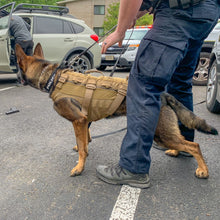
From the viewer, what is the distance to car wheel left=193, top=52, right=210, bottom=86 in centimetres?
687

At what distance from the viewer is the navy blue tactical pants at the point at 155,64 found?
1.94 m

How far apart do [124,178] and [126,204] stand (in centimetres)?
28

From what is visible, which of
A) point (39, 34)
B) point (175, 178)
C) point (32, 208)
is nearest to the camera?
point (32, 208)

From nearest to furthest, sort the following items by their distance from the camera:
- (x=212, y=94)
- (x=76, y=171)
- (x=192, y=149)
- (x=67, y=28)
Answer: (x=192, y=149), (x=76, y=171), (x=212, y=94), (x=67, y=28)

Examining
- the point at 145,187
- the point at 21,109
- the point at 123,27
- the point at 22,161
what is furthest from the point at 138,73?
the point at 21,109

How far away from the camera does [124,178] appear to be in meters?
2.24

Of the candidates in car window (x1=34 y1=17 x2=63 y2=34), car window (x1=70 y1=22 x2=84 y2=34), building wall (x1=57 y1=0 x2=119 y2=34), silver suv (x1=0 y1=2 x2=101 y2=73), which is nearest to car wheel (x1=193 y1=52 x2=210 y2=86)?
silver suv (x1=0 y1=2 x2=101 y2=73)

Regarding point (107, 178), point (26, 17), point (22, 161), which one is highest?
point (26, 17)

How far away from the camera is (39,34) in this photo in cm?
765

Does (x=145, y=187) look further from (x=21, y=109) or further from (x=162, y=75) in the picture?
(x=21, y=109)

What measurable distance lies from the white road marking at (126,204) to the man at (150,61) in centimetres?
7

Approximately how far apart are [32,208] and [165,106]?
4.51ft

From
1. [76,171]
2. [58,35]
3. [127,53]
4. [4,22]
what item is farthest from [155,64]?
[127,53]

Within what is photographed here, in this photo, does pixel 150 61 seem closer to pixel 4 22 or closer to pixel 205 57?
pixel 205 57
